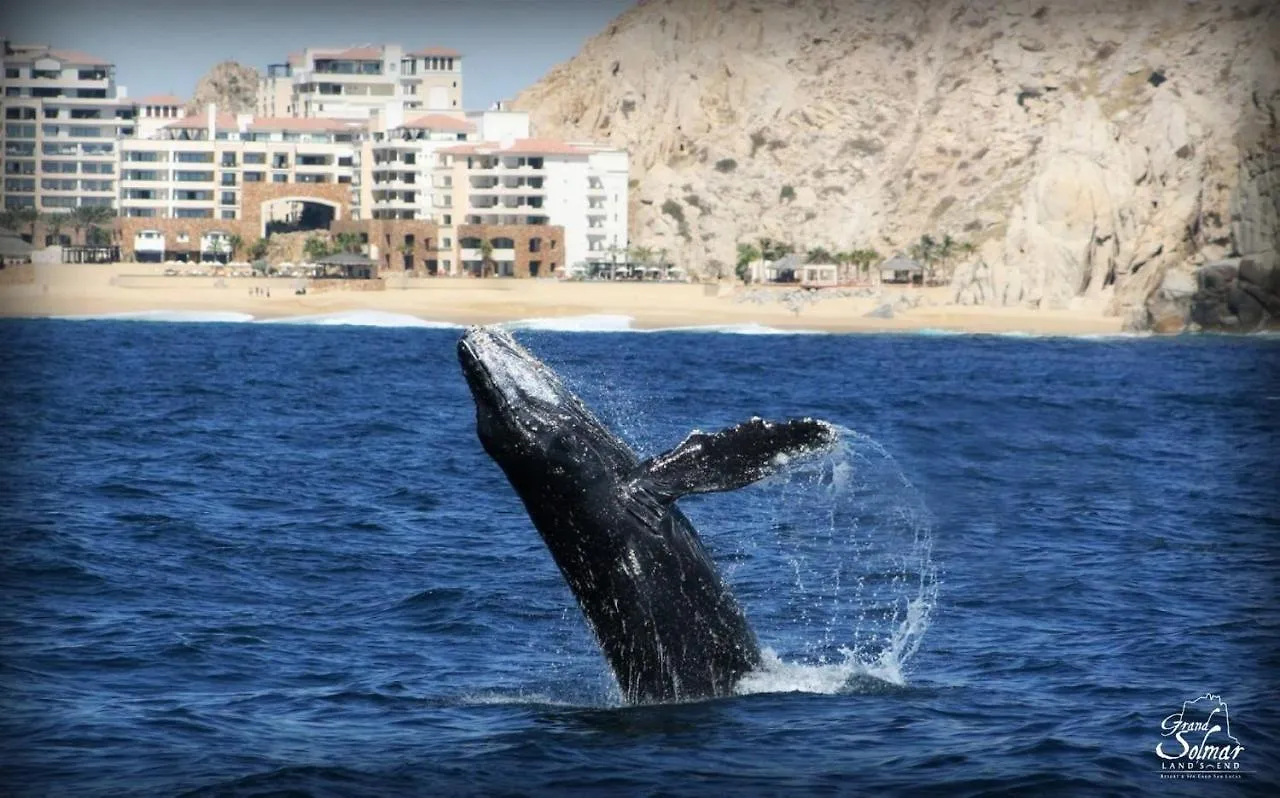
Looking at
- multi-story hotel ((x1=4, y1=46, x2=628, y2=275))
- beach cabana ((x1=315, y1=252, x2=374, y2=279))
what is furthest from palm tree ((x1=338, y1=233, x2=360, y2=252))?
beach cabana ((x1=315, y1=252, x2=374, y2=279))

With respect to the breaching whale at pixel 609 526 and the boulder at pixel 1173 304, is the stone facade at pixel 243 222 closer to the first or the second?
the boulder at pixel 1173 304

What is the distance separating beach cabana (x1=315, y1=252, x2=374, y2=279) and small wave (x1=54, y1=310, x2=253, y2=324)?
58.5 feet

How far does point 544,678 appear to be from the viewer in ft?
52.5

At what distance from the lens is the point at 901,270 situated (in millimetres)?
151250

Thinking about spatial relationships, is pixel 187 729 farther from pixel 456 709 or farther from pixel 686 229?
pixel 686 229

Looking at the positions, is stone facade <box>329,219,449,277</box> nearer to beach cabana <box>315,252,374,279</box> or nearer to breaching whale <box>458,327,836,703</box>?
beach cabana <box>315,252,374,279</box>

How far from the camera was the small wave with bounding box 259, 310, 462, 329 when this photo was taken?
12200 cm

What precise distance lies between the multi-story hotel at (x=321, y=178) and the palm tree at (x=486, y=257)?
147 millimetres

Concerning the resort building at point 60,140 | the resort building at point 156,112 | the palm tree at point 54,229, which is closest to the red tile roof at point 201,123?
the resort building at point 156,112

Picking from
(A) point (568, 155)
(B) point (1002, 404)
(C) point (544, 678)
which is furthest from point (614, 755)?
(A) point (568, 155)

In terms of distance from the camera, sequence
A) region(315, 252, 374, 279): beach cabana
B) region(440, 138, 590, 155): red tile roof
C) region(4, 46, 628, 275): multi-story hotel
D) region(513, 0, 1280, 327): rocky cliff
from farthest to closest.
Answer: region(4, 46, 628, 275): multi-story hotel < region(440, 138, 590, 155): red tile roof < region(513, 0, 1280, 327): rocky cliff < region(315, 252, 374, 279): beach cabana

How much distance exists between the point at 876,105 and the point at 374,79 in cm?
5336

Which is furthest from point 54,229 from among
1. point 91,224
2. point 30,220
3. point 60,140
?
point 60,140

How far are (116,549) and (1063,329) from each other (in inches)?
3976
